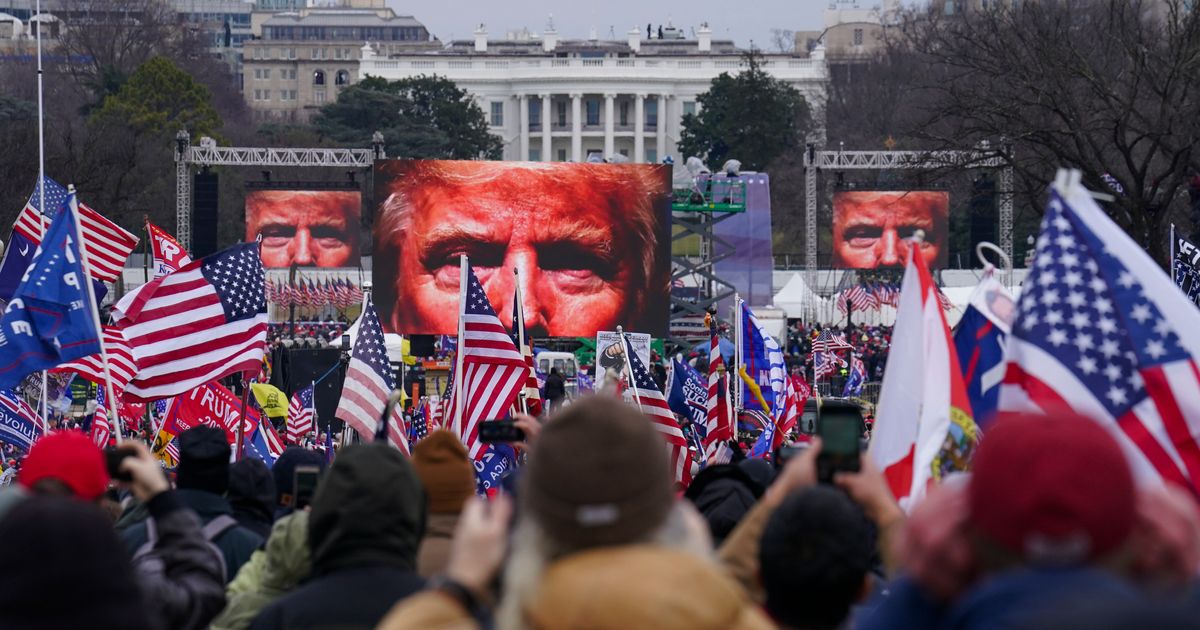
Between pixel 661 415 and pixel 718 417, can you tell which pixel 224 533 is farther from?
pixel 718 417

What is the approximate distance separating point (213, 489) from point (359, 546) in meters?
2.00

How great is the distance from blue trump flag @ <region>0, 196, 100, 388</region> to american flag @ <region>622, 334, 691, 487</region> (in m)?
2.93

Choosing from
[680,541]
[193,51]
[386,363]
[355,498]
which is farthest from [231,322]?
[193,51]

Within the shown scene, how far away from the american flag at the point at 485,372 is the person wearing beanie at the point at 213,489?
516cm

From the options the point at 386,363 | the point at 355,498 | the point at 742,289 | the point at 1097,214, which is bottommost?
the point at 742,289

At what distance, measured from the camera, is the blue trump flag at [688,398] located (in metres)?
16.3

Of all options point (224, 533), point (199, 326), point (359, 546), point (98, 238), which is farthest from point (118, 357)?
point (359, 546)

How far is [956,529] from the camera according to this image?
2.83 meters

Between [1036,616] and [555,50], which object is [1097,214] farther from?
[555,50]

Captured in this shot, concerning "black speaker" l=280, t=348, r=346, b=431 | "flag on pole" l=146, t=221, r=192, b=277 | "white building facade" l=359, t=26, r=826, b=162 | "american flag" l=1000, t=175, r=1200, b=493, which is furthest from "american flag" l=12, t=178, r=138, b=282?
"white building facade" l=359, t=26, r=826, b=162

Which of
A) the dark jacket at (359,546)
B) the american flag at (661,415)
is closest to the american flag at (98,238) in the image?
the american flag at (661,415)

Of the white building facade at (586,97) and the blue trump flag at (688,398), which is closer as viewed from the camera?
the blue trump flag at (688,398)

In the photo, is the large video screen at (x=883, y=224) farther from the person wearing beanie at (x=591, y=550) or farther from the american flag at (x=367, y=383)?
the person wearing beanie at (x=591, y=550)

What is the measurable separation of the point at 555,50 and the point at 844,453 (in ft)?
452
